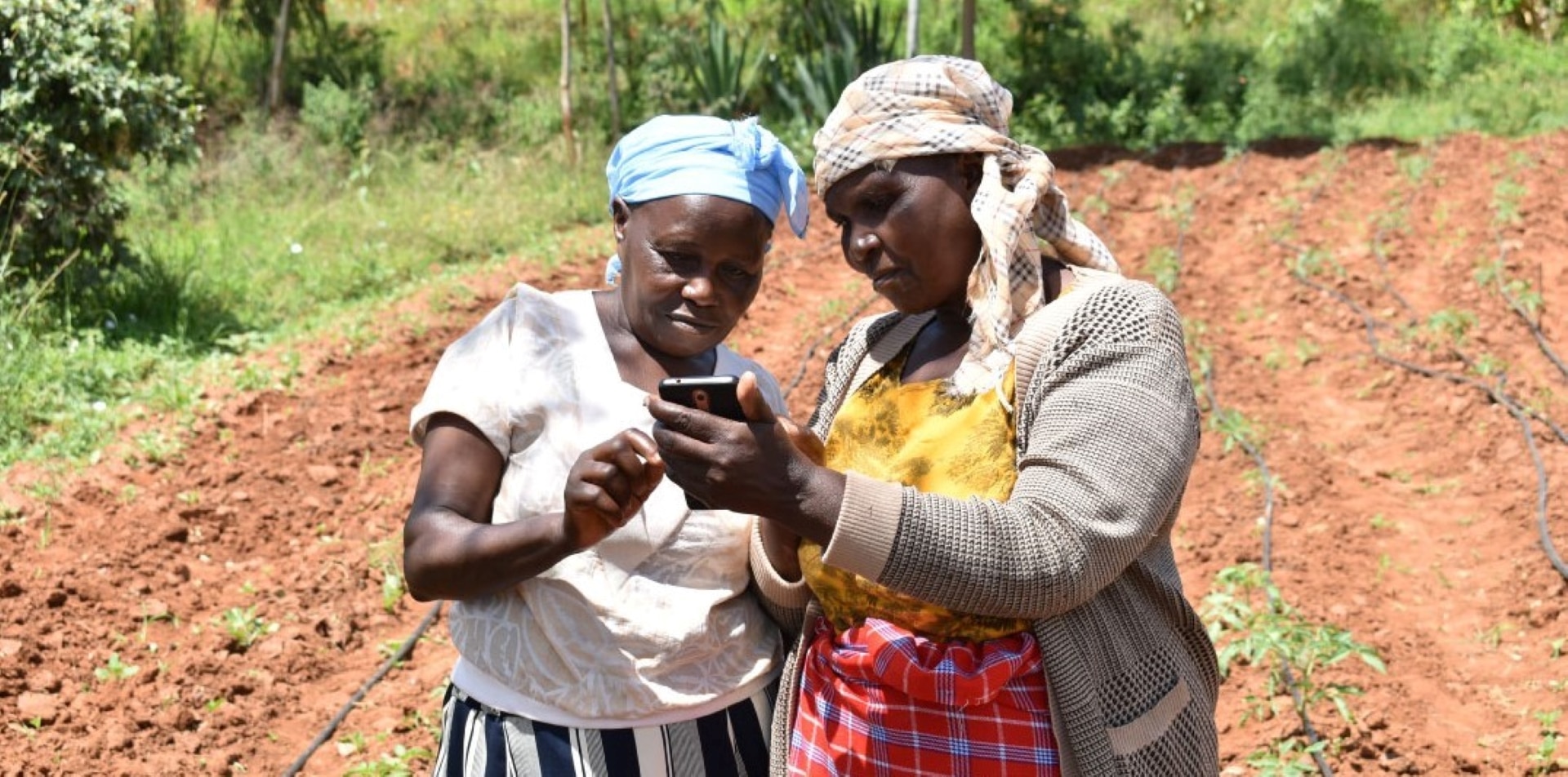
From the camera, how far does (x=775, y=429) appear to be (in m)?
1.60

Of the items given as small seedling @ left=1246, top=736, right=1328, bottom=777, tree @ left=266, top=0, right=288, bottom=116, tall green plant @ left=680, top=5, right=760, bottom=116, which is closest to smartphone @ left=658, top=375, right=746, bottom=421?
small seedling @ left=1246, top=736, right=1328, bottom=777

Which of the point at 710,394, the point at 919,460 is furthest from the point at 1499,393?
the point at 710,394

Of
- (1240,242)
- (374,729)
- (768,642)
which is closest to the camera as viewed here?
(768,642)

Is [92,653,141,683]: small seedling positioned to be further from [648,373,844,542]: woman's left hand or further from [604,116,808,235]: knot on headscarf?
[648,373,844,542]: woman's left hand

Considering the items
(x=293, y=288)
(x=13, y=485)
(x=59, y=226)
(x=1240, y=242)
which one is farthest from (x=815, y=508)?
(x=1240, y=242)

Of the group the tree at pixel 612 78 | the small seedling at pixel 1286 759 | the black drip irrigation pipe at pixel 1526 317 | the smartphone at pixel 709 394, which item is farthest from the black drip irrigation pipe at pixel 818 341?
the tree at pixel 612 78

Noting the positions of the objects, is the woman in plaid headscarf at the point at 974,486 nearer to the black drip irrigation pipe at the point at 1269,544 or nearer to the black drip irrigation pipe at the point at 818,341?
the black drip irrigation pipe at the point at 1269,544

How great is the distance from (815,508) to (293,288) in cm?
750

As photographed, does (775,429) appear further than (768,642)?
No

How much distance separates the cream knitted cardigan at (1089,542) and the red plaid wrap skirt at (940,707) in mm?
39

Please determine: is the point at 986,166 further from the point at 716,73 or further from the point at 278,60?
the point at 278,60

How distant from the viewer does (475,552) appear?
1.83m

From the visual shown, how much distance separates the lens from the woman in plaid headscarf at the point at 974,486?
162 centimetres

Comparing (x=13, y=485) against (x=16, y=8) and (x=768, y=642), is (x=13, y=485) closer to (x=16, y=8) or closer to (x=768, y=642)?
(x=16, y=8)
